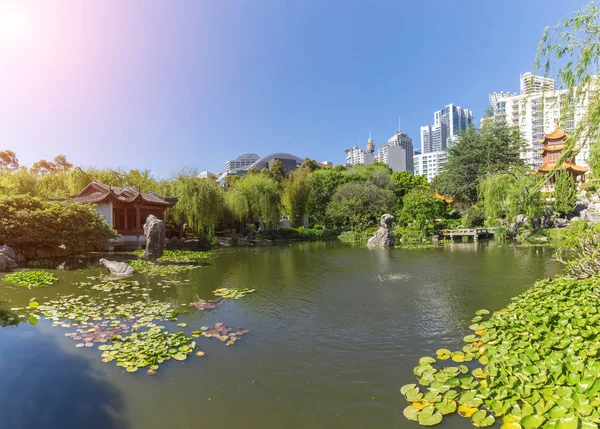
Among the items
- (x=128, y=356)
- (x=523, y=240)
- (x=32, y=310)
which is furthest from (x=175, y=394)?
(x=523, y=240)

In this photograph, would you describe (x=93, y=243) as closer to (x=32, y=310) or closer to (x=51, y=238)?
(x=51, y=238)

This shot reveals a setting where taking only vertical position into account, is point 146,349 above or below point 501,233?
below

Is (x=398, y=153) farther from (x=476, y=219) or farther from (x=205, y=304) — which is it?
(x=205, y=304)

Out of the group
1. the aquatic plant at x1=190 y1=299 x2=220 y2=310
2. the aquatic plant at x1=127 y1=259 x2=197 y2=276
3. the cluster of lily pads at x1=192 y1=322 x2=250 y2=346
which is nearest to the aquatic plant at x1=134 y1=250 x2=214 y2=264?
the aquatic plant at x1=127 y1=259 x2=197 y2=276

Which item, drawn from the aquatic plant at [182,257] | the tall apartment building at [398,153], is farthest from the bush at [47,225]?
the tall apartment building at [398,153]

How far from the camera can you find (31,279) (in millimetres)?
7762

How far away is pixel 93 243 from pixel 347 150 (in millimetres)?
107350

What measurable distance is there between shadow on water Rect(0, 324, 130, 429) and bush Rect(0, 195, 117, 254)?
24.3 feet

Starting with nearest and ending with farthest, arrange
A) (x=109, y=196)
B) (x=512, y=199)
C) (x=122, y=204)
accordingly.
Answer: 1. (x=109, y=196)
2. (x=122, y=204)
3. (x=512, y=199)

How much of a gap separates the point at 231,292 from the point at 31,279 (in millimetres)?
4679

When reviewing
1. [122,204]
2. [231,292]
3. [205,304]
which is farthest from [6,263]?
[205,304]

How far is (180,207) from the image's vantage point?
17766 mm

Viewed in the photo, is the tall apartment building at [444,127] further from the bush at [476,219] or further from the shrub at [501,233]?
the shrub at [501,233]

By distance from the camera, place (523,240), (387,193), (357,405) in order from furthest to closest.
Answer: (387,193)
(523,240)
(357,405)
